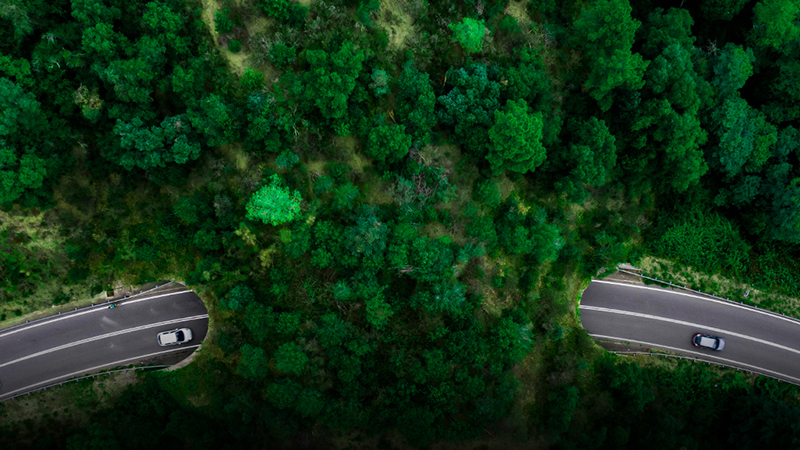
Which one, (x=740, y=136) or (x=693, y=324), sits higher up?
(x=740, y=136)

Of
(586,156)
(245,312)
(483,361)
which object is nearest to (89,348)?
(245,312)

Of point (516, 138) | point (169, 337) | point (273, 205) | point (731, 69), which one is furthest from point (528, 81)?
point (169, 337)

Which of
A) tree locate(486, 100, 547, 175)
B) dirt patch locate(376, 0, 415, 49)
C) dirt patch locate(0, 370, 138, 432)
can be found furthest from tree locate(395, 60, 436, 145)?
dirt patch locate(0, 370, 138, 432)

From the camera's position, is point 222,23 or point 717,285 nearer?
point 222,23

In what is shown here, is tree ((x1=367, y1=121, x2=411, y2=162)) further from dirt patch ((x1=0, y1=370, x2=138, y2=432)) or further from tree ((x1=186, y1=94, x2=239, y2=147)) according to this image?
dirt patch ((x1=0, y1=370, x2=138, y2=432))

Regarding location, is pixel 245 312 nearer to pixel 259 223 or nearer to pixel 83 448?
pixel 259 223

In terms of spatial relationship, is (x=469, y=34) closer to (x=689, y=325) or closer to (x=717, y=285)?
(x=717, y=285)
